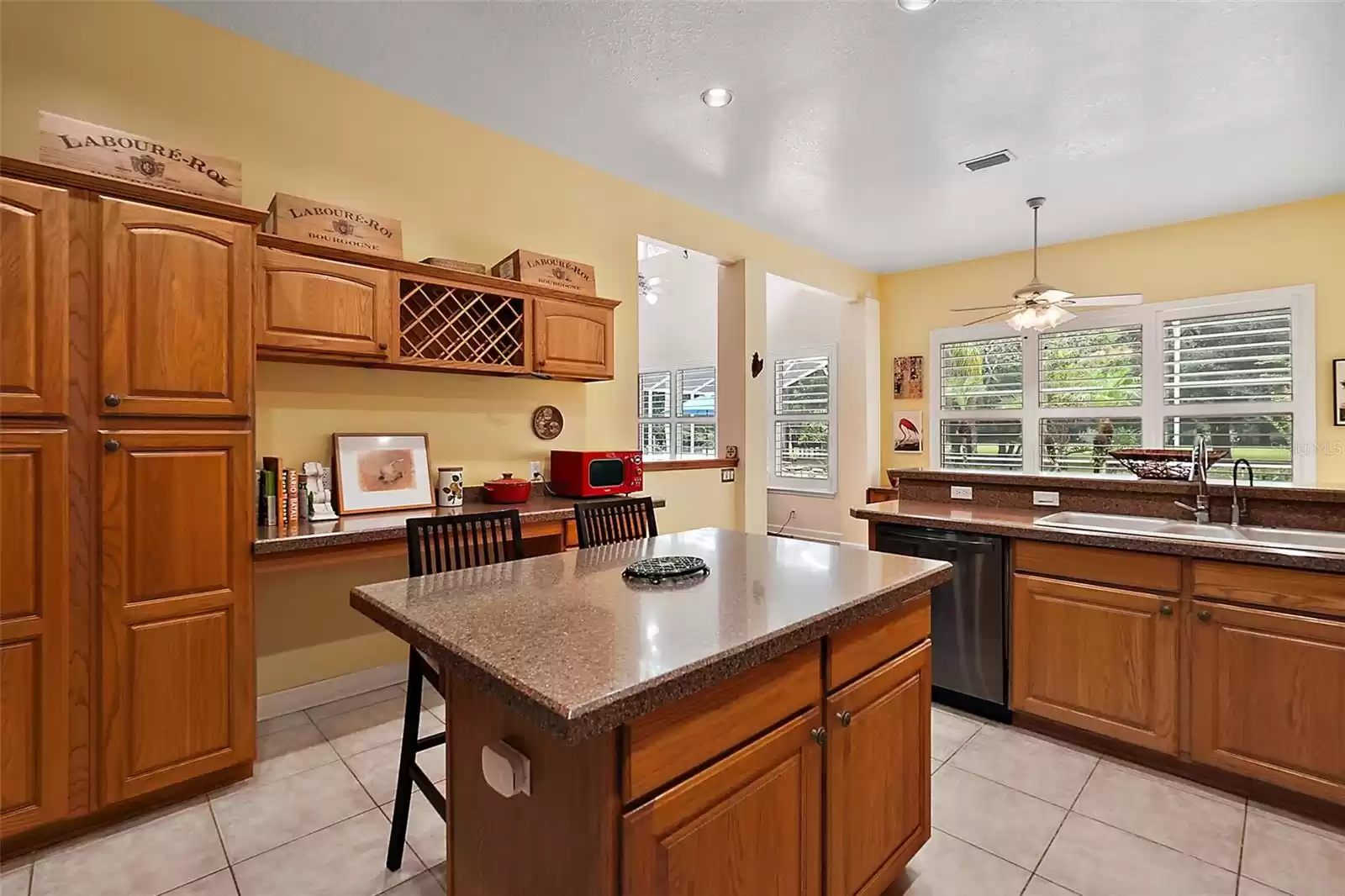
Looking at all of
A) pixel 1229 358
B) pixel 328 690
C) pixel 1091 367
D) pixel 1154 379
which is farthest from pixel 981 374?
pixel 328 690

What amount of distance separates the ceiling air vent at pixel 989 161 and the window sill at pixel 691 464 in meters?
2.42

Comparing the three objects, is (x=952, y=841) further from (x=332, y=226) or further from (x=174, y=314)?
(x=332, y=226)

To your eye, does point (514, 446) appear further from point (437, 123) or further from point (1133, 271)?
point (1133, 271)

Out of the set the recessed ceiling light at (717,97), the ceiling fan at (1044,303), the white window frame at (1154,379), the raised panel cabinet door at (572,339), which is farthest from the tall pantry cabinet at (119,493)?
the ceiling fan at (1044,303)

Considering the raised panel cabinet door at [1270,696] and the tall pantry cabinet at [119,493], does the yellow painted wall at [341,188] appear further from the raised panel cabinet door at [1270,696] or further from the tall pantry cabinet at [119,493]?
the raised panel cabinet door at [1270,696]

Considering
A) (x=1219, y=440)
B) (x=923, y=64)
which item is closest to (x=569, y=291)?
(x=923, y=64)

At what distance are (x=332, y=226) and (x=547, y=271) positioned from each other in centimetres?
103

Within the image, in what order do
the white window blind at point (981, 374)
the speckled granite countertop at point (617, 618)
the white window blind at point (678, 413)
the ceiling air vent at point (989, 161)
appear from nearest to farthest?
the speckled granite countertop at point (617, 618)
the ceiling air vent at point (989, 161)
the white window blind at point (981, 374)
the white window blind at point (678, 413)

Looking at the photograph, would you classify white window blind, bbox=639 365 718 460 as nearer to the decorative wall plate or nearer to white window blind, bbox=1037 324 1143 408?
white window blind, bbox=1037 324 1143 408

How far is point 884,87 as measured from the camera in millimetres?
2883

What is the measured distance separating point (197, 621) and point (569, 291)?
7.13 ft

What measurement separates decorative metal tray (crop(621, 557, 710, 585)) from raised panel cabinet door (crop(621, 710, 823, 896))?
452mm

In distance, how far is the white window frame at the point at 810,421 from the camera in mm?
6344

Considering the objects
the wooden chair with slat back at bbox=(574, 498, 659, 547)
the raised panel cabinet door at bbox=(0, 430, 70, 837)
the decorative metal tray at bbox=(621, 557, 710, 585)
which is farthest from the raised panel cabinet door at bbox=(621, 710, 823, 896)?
the raised panel cabinet door at bbox=(0, 430, 70, 837)
